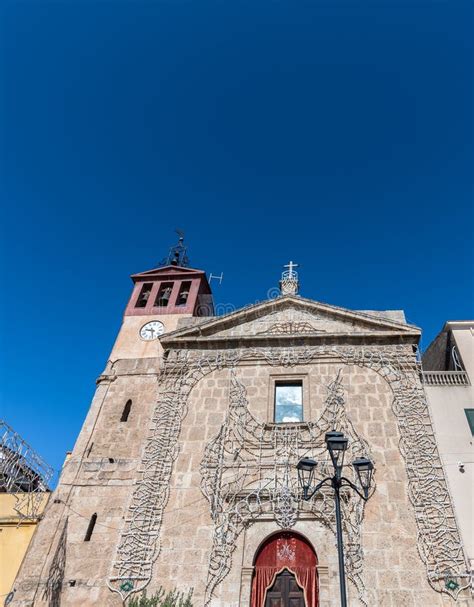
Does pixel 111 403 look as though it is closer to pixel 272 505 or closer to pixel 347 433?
pixel 272 505

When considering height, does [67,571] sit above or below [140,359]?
below

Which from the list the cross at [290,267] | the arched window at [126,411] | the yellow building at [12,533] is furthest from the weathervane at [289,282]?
the yellow building at [12,533]

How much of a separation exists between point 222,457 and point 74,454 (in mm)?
4483

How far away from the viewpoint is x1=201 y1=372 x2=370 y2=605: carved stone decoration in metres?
11.4

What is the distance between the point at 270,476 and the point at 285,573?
2219 mm

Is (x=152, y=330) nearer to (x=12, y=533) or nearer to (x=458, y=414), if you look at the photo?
(x=12, y=533)

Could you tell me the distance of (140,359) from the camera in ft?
52.3

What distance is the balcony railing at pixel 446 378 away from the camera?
44.9 ft

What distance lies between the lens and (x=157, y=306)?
18703 mm

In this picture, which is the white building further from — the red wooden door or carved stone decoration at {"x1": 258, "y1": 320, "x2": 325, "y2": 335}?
the red wooden door

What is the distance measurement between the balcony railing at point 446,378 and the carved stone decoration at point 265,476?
2.56 meters

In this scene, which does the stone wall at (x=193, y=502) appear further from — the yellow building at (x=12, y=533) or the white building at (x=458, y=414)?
the white building at (x=458, y=414)

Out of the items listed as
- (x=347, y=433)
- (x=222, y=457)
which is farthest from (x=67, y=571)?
(x=347, y=433)

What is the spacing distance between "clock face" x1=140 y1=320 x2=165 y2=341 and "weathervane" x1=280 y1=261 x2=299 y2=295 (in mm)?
4661
